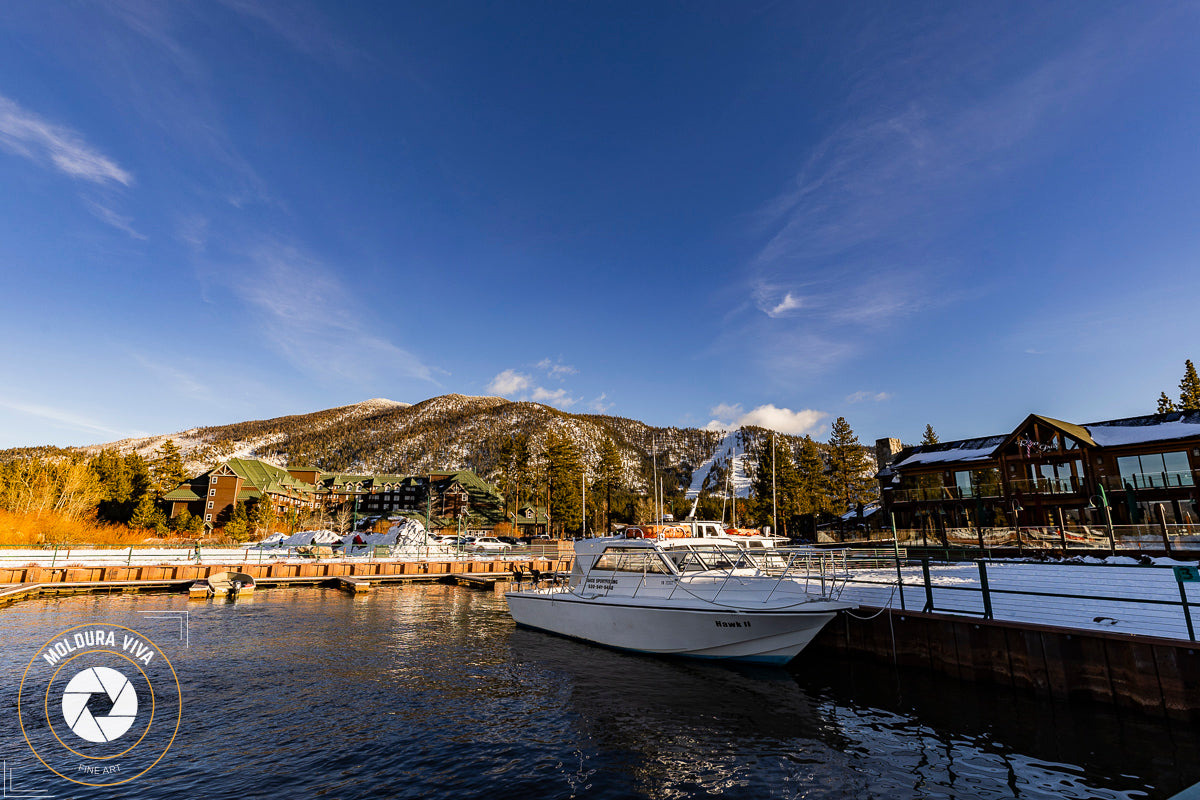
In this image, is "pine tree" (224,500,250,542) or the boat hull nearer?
the boat hull

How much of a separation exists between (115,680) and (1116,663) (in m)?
21.6

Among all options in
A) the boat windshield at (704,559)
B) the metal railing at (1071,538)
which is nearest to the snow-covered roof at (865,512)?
the metal railing at (1071,538)

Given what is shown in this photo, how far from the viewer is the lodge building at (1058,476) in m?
33.6

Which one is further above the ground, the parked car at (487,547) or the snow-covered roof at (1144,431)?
the snow-covered roof at (1144,431)

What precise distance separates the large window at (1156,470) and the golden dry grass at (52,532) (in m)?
75.3

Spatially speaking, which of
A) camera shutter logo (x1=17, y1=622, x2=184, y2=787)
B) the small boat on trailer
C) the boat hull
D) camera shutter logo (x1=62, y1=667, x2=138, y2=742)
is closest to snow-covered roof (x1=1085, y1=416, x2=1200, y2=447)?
the boat hull

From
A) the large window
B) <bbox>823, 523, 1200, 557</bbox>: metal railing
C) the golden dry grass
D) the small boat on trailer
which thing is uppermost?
the large window

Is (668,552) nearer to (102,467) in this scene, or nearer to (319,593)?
(319,593)

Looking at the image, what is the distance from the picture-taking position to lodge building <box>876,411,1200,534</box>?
33.6 meters

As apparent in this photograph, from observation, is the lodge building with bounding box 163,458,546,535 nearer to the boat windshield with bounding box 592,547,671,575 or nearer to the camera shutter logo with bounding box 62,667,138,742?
the boat windshield with bounding box 592,547,671,575

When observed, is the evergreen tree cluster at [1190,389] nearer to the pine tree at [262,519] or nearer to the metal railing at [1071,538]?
the metal railing at [1071,538]

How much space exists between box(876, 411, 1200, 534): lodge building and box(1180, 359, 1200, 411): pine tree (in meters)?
20.2

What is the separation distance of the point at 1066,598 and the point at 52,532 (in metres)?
62.4

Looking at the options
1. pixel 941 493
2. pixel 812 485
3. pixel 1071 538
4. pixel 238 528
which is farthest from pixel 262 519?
pixel 1071 538
